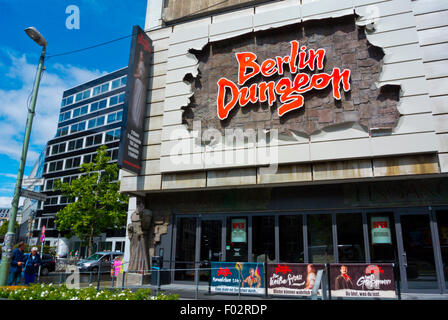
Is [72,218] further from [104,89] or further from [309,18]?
[104,89]

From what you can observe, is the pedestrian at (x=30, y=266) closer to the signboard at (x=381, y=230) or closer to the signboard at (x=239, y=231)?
the signboard at (x=239, y=231)

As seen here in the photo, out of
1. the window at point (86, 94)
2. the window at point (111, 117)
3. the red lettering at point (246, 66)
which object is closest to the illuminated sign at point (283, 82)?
the red lettering at point (246, 66)

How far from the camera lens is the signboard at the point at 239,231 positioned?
14352 millimetres

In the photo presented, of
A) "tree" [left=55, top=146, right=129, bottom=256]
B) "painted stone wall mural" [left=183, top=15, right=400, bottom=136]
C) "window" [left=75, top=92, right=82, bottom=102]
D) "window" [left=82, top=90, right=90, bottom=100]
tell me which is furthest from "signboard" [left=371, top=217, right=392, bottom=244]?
"window" [left=75, top=92, right=82, bottom=102]

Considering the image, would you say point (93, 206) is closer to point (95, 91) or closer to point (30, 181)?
point (30, 181)

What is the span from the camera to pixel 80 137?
199 feet

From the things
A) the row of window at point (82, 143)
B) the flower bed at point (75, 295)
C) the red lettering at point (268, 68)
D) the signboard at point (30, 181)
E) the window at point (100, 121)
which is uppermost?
the window at point (100, 121)

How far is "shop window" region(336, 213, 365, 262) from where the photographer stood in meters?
12.6

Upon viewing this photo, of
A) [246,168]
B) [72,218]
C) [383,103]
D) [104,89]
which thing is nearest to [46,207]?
[104,89]

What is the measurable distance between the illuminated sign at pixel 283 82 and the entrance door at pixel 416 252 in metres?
5.31

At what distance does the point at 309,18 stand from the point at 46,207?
58.9m

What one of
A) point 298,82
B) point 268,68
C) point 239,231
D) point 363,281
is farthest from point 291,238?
point 268,68

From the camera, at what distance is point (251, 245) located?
14.0m

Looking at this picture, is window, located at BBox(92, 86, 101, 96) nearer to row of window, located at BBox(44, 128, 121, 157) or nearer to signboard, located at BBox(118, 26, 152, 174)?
row of window, located at BBox(44, 128, 121, 157)
